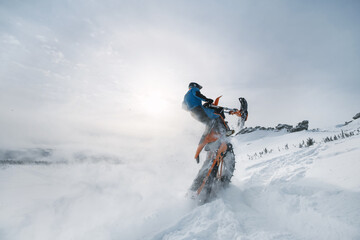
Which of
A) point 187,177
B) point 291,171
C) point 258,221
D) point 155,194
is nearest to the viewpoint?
point 258,221

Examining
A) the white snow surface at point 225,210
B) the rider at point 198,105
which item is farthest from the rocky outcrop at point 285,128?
the rider at point 198,105

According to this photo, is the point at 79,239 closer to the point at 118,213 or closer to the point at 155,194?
the point at 118,213

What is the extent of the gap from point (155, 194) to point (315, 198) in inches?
133

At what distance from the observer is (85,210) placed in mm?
4020

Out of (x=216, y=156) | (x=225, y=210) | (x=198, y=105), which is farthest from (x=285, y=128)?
(x=225, y=210)

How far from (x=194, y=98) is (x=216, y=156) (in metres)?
1.50

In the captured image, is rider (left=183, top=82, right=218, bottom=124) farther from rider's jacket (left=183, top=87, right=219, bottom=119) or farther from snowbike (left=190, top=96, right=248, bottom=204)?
snowbike (left=190, top=96, right=248, bottom=204)

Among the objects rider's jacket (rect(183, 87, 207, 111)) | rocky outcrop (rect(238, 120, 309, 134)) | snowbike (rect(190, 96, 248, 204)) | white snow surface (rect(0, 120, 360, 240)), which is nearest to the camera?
white snow surface (rect(0, 120, 360, 240))

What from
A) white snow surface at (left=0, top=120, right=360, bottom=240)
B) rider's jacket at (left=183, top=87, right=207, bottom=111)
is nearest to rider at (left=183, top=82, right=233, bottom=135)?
rider's jacket at (left=183, top=87, right=207, bottom=111)

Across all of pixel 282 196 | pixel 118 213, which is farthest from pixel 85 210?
pixel 282 196

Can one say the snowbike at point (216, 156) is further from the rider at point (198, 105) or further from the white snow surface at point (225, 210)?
the white snow surface at point (225, 210)

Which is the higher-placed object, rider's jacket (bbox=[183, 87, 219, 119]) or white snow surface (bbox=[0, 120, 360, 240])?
rider's jacket (bbox=[183, 87, 219, 119])

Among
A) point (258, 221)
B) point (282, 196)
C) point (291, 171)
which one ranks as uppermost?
point (291, 171)

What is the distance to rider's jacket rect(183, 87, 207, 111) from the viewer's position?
418cm
